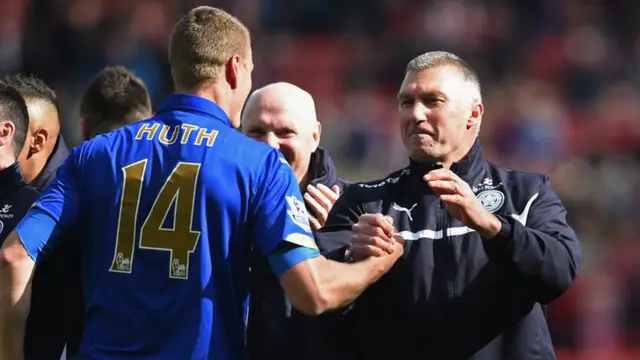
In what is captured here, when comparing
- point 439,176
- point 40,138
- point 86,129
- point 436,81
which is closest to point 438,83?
point 436,81

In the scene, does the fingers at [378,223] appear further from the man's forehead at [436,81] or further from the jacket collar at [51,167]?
the jacket collar at [51,167]

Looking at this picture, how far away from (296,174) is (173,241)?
66.4 inches

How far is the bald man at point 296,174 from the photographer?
5414 mm

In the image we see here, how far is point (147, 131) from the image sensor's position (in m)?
4.61

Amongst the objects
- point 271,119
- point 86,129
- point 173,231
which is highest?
point 271,119

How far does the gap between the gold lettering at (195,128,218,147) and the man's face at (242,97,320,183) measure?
1.46 m

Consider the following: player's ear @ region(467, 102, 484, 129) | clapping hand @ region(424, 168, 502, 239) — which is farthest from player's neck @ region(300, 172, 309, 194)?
clapping hand @ region(424, 168, 502, 239)

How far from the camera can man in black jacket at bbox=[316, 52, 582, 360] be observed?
187 inches

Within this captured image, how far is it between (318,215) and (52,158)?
4.31 feet

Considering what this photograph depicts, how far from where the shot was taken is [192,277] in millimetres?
4438

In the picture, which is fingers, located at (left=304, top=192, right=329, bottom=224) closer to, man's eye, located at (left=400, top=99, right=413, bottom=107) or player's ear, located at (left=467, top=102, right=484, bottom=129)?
man's eye, located at (left=400, top=99, right=413, bottom=107)

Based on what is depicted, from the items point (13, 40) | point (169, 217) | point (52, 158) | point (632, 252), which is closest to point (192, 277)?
point (169, 217)

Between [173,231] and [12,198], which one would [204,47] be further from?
[12,198]

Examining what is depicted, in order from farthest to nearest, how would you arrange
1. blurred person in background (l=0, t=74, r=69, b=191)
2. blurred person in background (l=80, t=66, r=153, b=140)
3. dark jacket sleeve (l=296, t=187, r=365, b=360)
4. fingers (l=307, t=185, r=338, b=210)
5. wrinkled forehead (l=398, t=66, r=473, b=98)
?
blurred person in background (l=80, t=66, r=153, b=140) → blurred person in background (l=0, t=74, r=69, b=191) → fingers (l=307, t=185, r=338, b=210) → wrinkled forehead (l=398, t=66, r=473, b=98) → dark jacket sleeve (l=296, t=187, r=365, b=360)
